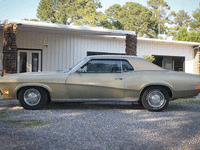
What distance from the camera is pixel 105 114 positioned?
5.34 meters

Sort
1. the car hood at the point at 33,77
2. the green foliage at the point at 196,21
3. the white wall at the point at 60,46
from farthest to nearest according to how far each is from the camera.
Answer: the green foliage at the point at 196,21 → the white wall at the point at 60,46 → the car hood at the point at 33,77

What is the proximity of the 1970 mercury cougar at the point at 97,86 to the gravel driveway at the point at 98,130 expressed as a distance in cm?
35

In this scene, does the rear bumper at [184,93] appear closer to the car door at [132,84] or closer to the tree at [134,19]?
the car door at [132,84]

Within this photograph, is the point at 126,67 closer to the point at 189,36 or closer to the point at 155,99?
the point at 155,99

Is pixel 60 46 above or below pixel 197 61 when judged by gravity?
above

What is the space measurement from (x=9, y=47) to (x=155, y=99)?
Answer: 7.07m

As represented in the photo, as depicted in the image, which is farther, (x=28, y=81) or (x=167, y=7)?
(x=167, y=7)

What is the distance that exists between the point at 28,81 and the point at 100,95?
1.80m

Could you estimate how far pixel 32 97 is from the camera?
571 cm

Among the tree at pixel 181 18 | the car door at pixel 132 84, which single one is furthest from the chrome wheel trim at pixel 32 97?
the tree at pixel 181 18

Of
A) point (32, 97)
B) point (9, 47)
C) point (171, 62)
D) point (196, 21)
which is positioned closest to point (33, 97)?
point (32, 97)

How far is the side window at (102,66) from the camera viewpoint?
230 inches

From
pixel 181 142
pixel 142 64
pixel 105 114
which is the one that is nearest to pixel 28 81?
pixel 105 114

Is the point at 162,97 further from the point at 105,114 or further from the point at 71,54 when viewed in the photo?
the point at 71,54
